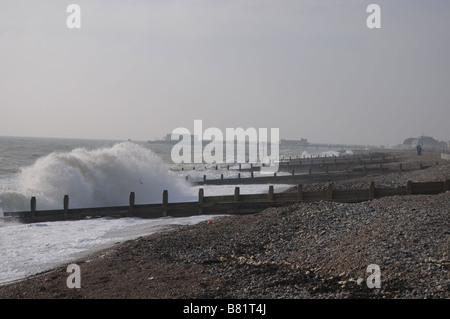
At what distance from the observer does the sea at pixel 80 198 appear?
492 inches

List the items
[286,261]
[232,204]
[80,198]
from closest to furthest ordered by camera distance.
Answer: [286,261] → [232,204] → [80,198]

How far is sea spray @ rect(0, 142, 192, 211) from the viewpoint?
23484 millimetres

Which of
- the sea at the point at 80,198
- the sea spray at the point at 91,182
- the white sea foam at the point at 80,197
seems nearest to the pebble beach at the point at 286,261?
the sea at the point at 80,198

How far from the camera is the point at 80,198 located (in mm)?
24688

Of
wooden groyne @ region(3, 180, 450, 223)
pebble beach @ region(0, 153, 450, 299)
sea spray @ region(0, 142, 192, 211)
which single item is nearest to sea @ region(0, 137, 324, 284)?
sea spray @ region(0, 142, 192, 211)

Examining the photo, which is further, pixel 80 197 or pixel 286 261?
pixel 80 197

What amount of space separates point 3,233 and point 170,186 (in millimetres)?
16269

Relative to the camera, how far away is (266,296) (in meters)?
7.18

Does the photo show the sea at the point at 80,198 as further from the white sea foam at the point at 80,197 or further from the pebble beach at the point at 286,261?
the pebble beach at the point at 286,261

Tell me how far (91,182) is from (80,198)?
7.18 feet

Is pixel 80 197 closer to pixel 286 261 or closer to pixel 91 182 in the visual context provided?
pixel 91 182

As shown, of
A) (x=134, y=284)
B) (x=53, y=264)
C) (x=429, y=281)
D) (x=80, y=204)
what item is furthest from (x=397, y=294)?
(x=80, y=204)

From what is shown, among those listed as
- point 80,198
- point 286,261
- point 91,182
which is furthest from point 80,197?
point 286,261
